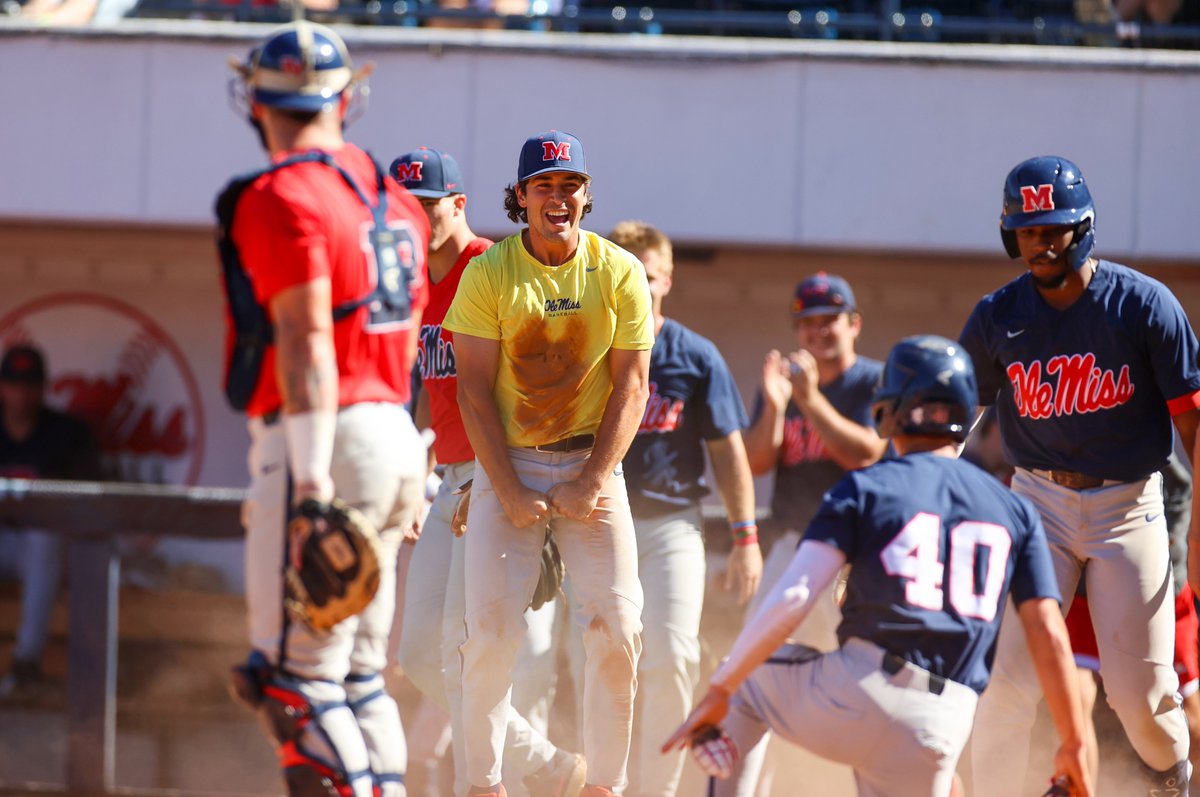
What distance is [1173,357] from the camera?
4.57m

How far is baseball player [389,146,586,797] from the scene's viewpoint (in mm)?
4953

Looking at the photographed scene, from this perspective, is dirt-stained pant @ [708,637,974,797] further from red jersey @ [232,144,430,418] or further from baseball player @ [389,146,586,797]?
baseball player @ [389,146,586,797]

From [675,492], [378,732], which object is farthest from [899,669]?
[675,492]

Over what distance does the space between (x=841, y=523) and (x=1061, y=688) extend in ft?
2.18

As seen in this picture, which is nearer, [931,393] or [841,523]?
[841,523]

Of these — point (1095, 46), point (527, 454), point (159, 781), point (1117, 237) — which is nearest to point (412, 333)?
point (527, 454)

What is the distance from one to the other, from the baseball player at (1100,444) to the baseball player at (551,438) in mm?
1291

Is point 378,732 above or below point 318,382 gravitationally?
below

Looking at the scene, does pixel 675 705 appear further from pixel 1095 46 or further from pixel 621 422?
pixel 1095 46

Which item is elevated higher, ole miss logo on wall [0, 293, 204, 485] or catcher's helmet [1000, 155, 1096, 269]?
catcher's helmet [1000, 155, 1096, 269]

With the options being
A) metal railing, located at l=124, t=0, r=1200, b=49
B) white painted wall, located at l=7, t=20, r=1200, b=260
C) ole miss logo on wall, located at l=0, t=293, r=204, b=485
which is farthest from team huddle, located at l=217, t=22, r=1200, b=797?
ole miss logo on wall, located at l=0, t=293, r=204, b=485

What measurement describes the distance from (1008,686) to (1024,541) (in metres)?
1.43

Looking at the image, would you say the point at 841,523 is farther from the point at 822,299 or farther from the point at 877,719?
the point at 822,299

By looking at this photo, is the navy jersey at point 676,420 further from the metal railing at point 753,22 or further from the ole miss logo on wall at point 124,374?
the ole miss logo on wall at point 124,374
